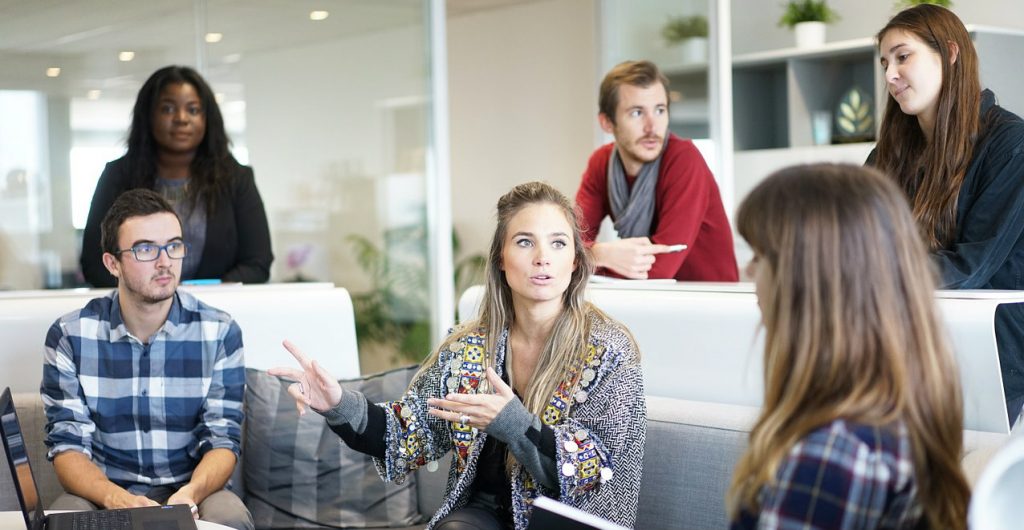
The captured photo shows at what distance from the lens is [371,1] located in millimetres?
4930

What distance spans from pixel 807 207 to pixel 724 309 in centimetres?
120

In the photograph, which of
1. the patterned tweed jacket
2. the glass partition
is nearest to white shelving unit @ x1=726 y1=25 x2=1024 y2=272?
the glass partition

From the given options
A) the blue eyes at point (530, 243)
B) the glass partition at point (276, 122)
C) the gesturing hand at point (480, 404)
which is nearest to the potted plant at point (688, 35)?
the glass partition at point (276, 122)

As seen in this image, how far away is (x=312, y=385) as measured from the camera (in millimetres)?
2051

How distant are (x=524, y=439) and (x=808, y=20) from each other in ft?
12.8

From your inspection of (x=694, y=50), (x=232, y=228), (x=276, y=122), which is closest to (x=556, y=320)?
(x=232, y=228)

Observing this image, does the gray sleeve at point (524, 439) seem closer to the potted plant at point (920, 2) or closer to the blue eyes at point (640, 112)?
the blue eyes at point (640, 112)

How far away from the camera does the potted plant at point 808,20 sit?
17.1 feet

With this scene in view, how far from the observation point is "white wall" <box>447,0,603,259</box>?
269 inches

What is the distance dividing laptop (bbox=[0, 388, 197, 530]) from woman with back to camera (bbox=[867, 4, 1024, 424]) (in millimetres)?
1443

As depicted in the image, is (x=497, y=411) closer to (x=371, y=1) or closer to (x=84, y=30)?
(x=84, y=30)

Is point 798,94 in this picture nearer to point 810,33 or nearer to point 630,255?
point 810,33

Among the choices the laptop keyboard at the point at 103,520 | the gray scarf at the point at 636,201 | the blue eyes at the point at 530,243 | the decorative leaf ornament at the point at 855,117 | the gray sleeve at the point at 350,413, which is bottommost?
the laptop keyboard at the point at 103,520

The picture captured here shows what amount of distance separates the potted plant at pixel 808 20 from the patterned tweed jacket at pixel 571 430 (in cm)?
340
